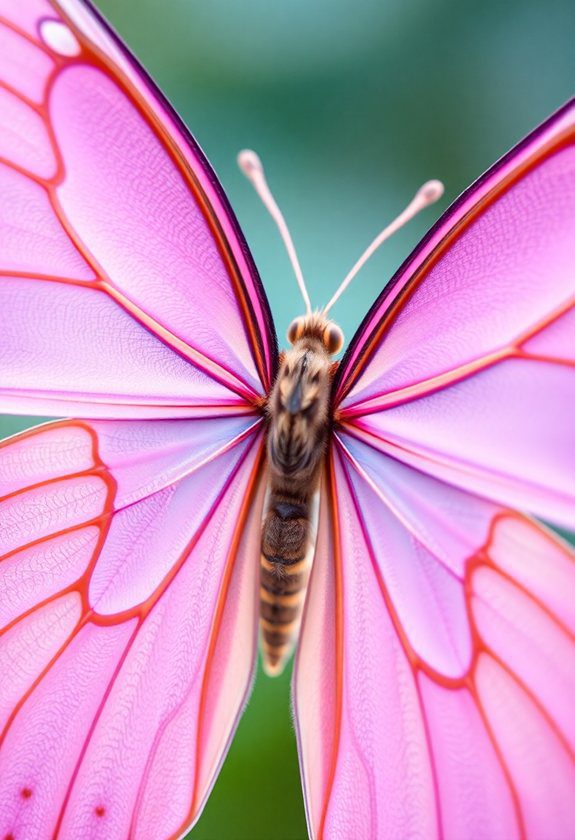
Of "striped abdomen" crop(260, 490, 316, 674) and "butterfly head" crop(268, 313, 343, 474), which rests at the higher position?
"butterfly head" crop(268, 313, 343, 474)

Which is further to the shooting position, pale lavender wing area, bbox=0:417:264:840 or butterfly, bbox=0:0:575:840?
pale lavender wing area, bbox=0:417:264:840

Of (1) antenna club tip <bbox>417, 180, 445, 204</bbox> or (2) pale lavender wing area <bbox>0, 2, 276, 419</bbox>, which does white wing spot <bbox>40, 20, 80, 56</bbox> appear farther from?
(1) antenna club tip <bbox>417, 180, 445, 204</bbox>

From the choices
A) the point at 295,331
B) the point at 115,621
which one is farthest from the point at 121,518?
the point at 295,331

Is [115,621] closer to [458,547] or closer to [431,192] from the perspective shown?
[458,547]

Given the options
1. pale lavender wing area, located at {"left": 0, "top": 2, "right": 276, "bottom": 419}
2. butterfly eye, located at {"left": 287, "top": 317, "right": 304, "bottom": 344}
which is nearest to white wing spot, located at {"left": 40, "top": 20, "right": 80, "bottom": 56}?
pale lavender wing area, located at {"left": 0, "top": 2, "right": 276, "bottom": 419}

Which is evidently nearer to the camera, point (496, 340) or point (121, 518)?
point (496, 340)

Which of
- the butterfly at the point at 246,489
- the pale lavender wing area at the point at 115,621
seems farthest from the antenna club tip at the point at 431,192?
the pale lavender wing area at the point at 115,621

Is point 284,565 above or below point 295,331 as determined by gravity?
below

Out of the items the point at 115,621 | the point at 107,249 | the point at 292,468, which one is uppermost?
the point at 107,249
